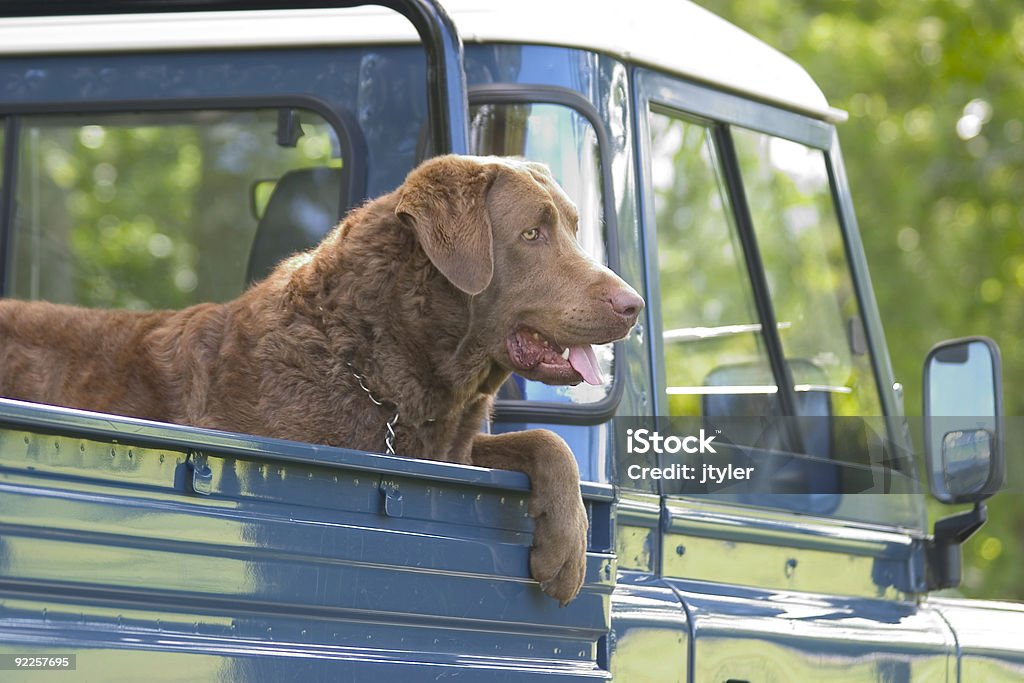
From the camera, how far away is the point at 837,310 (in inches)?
212

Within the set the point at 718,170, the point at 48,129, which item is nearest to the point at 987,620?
the point at 718,170

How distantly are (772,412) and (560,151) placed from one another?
138 centimetres

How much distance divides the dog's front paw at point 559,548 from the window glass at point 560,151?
845 mm

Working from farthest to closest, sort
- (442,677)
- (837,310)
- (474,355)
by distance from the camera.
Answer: (837,310) → (474,355) → (442,677)

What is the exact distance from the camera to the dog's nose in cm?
361

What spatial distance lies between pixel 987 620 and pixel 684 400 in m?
1.41

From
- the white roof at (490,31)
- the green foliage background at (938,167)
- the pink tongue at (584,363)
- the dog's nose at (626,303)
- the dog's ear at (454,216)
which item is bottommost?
the pink tongue at (584,363)

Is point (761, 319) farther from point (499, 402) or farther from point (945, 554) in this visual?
point (499, 402)

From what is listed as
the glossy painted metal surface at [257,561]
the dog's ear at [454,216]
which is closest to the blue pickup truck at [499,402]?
the glossy painted metal surface at [257,561]

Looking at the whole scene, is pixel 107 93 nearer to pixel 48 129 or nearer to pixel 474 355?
pixel 48 129

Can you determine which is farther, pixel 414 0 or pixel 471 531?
pixel 414 0

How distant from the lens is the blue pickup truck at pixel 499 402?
257 centimetres

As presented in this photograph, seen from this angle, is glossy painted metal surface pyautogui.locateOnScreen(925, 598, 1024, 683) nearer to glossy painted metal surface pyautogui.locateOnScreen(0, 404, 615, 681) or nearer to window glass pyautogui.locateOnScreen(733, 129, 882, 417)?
window glass pyautogui.locateOnScreen(733, 129, 882, 417)

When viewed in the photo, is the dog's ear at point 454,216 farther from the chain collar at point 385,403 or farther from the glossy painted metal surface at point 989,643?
the glossy painted metal surface at point 989,643
